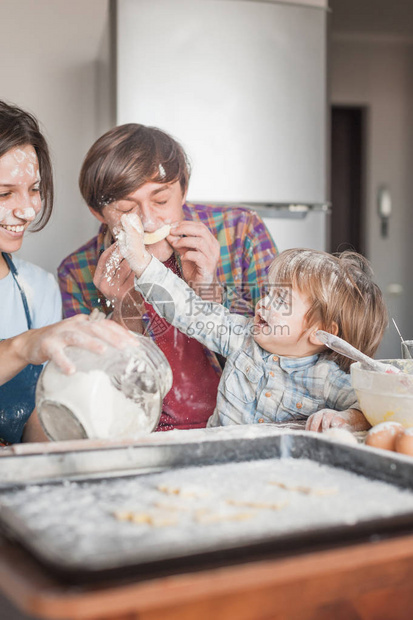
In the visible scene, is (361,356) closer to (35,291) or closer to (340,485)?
(340,485)

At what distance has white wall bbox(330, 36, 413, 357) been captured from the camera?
145 inches

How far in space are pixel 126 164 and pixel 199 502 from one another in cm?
101

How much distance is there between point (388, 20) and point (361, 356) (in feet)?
9.83

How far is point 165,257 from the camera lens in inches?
57.9

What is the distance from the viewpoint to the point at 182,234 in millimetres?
1455

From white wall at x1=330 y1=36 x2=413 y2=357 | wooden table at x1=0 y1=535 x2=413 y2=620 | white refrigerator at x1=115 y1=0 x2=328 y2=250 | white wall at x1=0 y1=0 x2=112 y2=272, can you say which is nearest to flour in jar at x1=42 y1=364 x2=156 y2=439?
wooden table at x1=0 y1=535 x2=413 y2=620

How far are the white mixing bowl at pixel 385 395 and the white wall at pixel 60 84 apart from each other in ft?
5.07

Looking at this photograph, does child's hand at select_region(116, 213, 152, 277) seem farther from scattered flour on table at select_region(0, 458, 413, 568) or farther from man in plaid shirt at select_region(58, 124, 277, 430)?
scattered flour on table at select_region(0, 458, 413, 568)

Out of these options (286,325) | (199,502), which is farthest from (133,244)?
(199,502)

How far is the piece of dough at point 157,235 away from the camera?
4.65 ft

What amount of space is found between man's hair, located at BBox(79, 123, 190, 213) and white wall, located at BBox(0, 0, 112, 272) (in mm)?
826

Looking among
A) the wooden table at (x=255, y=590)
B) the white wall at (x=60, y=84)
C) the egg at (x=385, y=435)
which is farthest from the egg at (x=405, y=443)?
the white wall at (x=60, y=84)

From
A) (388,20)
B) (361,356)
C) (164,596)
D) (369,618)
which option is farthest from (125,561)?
(388,20)

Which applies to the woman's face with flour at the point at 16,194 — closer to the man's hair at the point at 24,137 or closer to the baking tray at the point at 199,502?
the man's hair at the point at 24,137
